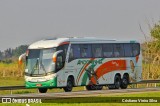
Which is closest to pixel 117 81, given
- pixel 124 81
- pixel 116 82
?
pixel 116 82

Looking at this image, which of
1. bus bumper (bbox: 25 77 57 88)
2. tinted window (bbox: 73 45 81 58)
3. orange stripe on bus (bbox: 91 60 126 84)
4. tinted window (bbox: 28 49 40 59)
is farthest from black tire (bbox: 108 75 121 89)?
tinted window (bbox: 28 49 40 59)

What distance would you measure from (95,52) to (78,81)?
2727mm

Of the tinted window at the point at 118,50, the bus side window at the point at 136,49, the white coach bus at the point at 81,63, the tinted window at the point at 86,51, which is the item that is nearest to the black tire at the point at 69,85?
the white coach bus at the point at 81,63

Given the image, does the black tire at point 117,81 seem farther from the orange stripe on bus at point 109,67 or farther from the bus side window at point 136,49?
the bus side window at point 136,49

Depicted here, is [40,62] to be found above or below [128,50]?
below

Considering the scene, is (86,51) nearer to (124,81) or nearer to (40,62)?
(40,62)

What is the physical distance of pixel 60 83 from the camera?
122ft

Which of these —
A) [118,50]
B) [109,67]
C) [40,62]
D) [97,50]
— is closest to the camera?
[40,62]

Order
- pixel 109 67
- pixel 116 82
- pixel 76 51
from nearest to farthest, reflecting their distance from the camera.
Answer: pixel 76 51 → pixel 109 67 → pixel 116 82

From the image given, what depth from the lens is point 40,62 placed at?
37.0 metres

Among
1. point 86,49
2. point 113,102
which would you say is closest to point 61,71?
point 86,49

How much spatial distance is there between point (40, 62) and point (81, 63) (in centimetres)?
312

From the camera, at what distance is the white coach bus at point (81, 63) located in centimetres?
3700

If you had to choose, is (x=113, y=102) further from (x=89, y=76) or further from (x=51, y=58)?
(x=89, y=76)
